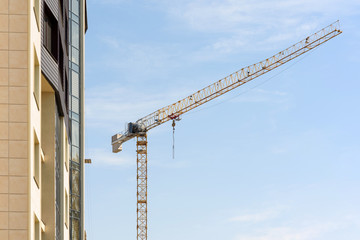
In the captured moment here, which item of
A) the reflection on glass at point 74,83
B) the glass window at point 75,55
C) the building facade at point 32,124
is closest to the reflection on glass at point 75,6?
the glass window at point 75,55

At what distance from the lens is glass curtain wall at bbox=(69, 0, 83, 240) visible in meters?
66.4

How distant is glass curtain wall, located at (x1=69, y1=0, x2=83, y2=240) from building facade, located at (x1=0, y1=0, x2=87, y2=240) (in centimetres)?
460

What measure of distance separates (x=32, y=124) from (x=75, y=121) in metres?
30.3

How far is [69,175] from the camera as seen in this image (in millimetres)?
63906

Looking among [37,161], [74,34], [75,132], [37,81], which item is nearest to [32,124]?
[37,81]

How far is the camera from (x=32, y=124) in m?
38.1

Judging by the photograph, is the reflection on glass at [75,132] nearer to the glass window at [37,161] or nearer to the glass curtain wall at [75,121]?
the glass curtain wall at [75,121]

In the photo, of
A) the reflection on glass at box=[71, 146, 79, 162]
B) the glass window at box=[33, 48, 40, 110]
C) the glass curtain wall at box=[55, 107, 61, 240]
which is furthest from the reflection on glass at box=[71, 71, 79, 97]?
the glass window at box=[33, 48, 40, 110]

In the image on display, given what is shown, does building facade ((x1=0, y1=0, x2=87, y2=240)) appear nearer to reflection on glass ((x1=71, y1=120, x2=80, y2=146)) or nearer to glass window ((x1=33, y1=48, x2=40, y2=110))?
glass window ((x1=33, y1=48, x2=40, y2=110))
